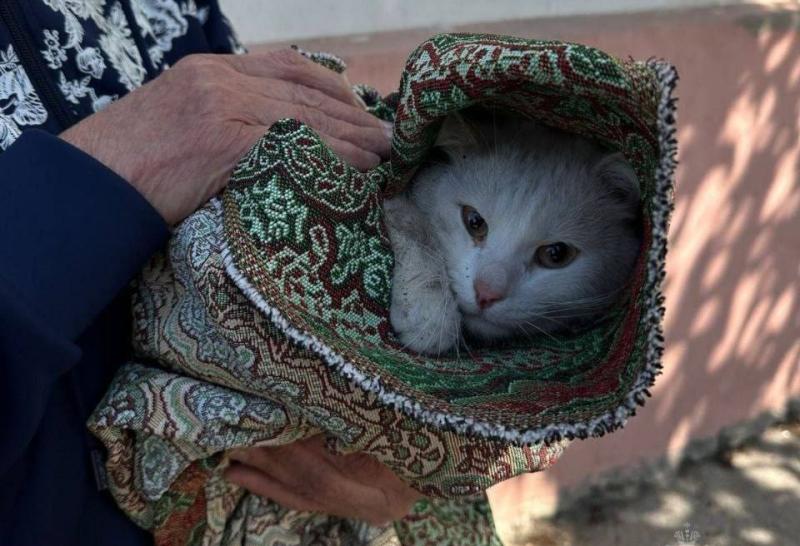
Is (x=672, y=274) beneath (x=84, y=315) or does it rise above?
beneath

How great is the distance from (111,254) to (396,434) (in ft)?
1.20

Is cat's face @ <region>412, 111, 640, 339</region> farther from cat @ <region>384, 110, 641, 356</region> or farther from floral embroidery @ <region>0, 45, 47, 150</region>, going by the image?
floral embroidery @ <region>0, 45, 47, 150</region>

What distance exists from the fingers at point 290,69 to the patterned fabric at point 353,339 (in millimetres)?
209

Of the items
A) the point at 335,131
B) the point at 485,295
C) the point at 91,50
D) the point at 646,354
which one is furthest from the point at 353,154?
the point at 646,354

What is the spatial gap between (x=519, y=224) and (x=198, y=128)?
475mm

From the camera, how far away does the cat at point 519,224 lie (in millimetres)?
1081

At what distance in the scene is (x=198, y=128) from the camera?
0.96 meters

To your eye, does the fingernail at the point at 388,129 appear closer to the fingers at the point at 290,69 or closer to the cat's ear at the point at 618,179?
the fingers at the point at 290,69

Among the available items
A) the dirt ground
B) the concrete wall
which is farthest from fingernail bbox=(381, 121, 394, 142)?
the dirt ground

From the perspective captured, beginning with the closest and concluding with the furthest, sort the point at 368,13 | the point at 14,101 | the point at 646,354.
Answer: the point at 646,354 < the point at 14,101 < the point at 368,13

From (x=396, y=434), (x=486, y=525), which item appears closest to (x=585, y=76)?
(x=396, y=434)

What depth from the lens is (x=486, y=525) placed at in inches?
46.6

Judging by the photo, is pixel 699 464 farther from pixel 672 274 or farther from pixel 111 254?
pixel 111 254

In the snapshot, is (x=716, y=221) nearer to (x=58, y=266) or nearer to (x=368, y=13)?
(x=368, y=13)
